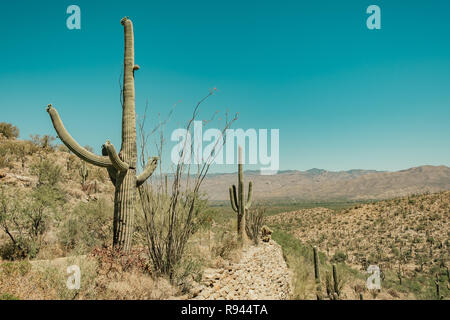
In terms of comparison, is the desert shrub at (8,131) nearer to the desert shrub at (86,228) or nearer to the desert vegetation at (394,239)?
the desert shrub at (86,228)

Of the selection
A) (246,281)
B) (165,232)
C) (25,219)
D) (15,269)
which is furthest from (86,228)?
(246,281)

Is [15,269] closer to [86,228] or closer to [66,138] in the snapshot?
[66,138]

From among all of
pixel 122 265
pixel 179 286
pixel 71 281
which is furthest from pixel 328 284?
pixel 71 281

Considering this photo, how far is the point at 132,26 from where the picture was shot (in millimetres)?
7586

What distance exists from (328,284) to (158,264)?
27.7 feet

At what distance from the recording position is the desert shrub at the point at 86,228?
921 cm

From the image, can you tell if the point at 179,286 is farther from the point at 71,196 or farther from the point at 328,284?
the point at 71,196

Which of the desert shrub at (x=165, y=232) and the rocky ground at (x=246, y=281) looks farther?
the rocky ground at (x=246, y=281)

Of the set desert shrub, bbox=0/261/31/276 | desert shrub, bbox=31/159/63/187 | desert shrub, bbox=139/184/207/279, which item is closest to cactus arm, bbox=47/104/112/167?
desert shrub, bbox=139/184/207/279

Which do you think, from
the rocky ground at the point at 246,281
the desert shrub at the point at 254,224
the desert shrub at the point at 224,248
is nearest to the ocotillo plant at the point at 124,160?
the rocky ground at the point at 246,281

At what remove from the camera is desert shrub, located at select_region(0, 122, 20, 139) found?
96.6ft

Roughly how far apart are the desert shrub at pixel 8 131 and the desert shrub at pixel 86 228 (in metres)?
24.5

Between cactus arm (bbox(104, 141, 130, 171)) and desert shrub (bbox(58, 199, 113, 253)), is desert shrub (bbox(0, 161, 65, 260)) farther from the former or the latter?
cactus arm (bbox(104, 141, 130, 171))

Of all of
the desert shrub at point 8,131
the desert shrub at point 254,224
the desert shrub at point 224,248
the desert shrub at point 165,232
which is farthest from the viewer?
the desert shrub at point 8,131
